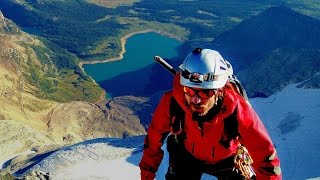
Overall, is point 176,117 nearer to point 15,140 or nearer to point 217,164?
point 217,164

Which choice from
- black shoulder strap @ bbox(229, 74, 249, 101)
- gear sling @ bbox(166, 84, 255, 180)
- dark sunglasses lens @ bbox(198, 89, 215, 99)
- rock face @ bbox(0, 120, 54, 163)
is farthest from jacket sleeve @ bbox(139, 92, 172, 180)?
rock face @ bbox(0, 120, 54, 163)

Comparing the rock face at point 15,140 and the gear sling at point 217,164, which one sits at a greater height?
the gear sling at point 217,164

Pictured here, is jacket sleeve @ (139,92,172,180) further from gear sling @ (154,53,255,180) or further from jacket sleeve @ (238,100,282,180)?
jacket sleeve @ (238,100,282,180)

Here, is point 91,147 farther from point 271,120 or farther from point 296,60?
point 296,60

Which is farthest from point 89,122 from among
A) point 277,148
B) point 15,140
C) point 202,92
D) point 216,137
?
point 202,92

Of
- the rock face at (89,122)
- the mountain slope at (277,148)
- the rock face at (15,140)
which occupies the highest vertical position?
the mountain slope at (277,148)

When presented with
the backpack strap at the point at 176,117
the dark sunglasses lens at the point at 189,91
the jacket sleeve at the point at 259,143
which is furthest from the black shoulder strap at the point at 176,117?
the jacket sleeve at the point at 259,143

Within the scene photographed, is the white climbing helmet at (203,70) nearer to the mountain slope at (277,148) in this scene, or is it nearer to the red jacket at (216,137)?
the red jacket at (216,137)
